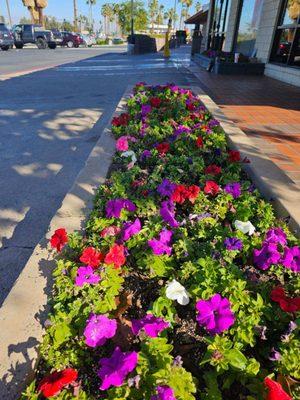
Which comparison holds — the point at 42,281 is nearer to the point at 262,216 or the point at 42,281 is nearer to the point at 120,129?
the point at 262,216

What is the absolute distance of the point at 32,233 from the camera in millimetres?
2844

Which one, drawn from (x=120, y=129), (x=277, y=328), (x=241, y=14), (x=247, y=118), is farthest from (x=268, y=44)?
(x=277, y=328)

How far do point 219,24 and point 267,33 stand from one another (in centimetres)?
649

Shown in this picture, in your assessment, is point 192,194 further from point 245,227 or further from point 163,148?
point 163,148

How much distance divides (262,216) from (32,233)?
6.12 ft

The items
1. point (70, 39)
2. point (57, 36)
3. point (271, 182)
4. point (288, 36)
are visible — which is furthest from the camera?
point (70, 39)

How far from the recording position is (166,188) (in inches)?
99.0

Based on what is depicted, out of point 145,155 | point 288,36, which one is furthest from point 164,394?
point 288,36

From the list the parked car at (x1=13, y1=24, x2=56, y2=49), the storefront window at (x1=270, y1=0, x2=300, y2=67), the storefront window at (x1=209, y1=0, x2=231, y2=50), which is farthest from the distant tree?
the storefront window at (x1=270, y1=0, x2=300, y2=67)

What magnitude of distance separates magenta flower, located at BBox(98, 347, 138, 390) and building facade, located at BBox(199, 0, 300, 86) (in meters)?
9.08

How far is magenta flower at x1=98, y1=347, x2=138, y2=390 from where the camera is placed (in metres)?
1.18

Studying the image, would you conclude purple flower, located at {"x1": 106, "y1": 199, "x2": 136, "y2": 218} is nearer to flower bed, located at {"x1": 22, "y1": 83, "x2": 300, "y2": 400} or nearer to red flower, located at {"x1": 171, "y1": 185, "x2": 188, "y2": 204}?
flower bed, located at {"x1": 22, "y1": 83, "x2": 300, "y2": 400}

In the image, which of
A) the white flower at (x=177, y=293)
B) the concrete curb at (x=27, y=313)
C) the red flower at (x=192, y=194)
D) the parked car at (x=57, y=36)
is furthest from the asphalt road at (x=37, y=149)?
the parked car at (x=57, y=36)

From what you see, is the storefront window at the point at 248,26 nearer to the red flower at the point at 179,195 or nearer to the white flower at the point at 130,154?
the white flower at the point at 130,154
